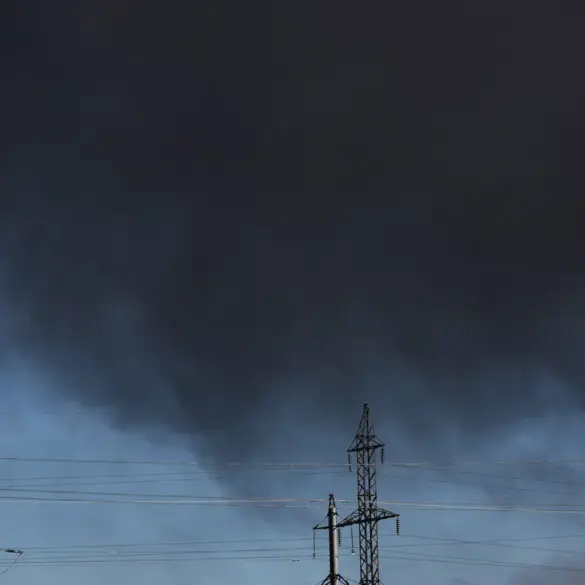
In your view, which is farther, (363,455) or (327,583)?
(363,455)

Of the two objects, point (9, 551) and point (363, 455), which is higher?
point (363, 455)

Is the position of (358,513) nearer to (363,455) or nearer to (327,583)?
(363,455)

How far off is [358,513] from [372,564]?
218 inches

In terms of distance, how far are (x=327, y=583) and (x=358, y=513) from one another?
1975 cm

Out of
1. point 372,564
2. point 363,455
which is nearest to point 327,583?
point 372,564

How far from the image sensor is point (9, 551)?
76250mm

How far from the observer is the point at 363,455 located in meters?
109

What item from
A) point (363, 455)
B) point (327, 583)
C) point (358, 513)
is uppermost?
point (363, 455)

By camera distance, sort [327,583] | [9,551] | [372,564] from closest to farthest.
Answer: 1. [9,551]
2. [327,583]
3. [372,564]

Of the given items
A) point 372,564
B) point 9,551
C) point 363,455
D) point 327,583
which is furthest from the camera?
point 363,455

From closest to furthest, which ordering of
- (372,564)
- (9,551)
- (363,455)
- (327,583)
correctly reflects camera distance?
(9,551) → (327,583) → (372,564) → (363,455)

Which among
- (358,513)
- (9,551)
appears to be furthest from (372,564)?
(9,551)

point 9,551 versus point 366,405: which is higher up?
point 366,405

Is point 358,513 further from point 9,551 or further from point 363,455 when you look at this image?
point 9,551
